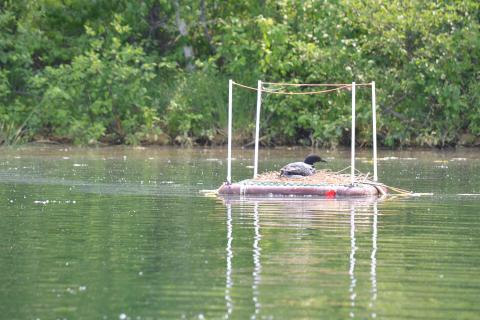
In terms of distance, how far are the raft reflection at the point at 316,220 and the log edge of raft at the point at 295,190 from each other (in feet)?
0.66

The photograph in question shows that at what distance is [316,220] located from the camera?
19094mm

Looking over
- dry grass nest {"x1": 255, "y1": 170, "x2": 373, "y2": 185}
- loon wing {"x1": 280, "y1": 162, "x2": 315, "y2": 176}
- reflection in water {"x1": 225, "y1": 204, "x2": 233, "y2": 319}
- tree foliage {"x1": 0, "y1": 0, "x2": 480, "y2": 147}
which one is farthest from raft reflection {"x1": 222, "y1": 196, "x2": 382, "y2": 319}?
tree foliage {"x1": 0, "y1": 0, "x2": 480, "y2": 147}

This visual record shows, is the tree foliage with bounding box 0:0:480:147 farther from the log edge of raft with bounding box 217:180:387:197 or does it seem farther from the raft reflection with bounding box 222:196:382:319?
the raft reflection with bounding box 222:196:382:319

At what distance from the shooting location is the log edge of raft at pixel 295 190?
23.0 m

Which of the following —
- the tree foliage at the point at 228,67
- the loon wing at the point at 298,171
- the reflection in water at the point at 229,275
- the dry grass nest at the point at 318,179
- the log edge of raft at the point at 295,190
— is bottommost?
the reflection in water at the point at 229,275

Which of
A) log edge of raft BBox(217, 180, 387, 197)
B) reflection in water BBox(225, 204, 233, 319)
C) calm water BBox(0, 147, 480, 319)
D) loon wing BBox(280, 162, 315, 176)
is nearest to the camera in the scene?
reflection in water BBox(225, 204, 233, 319)

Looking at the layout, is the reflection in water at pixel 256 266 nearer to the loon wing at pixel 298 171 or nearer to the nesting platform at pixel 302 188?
the nesting platform at pixel 302 188

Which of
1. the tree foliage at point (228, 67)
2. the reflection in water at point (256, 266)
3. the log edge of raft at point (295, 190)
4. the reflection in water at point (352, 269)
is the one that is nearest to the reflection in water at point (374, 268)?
the reflection in water at point (352, 269)

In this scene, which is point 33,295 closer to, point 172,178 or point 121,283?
point 121,283

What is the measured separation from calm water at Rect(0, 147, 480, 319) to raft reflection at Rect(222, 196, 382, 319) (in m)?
0.02

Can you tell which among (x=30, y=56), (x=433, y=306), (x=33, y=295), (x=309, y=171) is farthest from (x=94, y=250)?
(x=30, y=56)

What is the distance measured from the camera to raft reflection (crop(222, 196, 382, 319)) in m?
12.5

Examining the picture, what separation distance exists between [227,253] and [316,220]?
161 inches

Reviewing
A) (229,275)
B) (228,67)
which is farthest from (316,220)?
(228,67)
